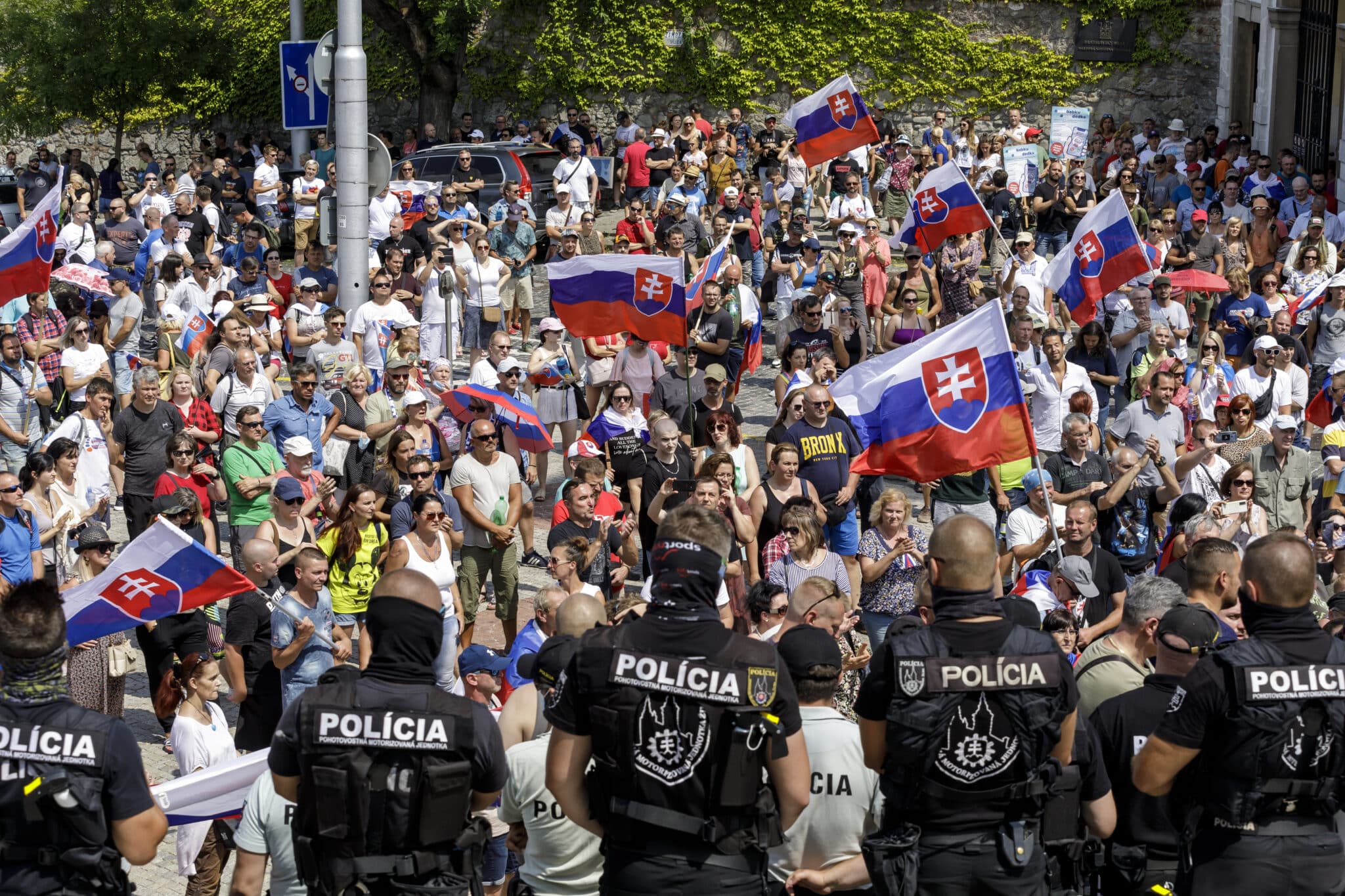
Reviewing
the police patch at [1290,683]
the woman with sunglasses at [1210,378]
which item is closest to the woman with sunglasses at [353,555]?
the police patch at [1290,683]

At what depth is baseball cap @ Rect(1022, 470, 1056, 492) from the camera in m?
11.2

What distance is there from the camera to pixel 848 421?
12.4 meters


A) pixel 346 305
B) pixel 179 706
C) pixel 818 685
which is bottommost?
pixel 179 706

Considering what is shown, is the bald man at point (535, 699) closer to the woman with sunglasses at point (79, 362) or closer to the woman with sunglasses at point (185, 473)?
the woman with sunglasses at point (185, 473)

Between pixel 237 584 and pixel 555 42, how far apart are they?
26998 millimetres

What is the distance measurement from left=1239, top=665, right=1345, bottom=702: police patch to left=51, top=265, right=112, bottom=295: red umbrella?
12.8 meters

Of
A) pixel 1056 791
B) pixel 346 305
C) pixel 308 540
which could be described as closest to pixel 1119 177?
pixel 346 305

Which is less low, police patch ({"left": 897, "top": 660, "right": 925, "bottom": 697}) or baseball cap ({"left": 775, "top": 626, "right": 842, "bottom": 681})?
police patch ({"left": 897, "top": 660, "right": 925, "bottom": 697})

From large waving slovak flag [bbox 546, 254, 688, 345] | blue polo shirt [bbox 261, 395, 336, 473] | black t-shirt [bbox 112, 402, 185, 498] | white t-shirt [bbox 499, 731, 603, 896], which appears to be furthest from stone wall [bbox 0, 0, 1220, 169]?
white t-shirt [bbox 499, 731, 603, 896]

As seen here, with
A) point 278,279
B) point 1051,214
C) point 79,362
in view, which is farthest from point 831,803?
point 1051,214

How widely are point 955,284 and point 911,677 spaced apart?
12884 millimetres

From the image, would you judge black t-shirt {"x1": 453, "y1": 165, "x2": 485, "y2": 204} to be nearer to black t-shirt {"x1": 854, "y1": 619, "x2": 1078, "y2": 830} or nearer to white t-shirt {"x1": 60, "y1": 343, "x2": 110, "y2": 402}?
white t-shirt {"x1": 60, "y1": 343, "x2": 110, "y2": 402}

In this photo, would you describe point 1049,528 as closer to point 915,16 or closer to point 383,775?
point 383,775

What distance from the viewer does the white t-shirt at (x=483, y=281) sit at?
1812 cm
